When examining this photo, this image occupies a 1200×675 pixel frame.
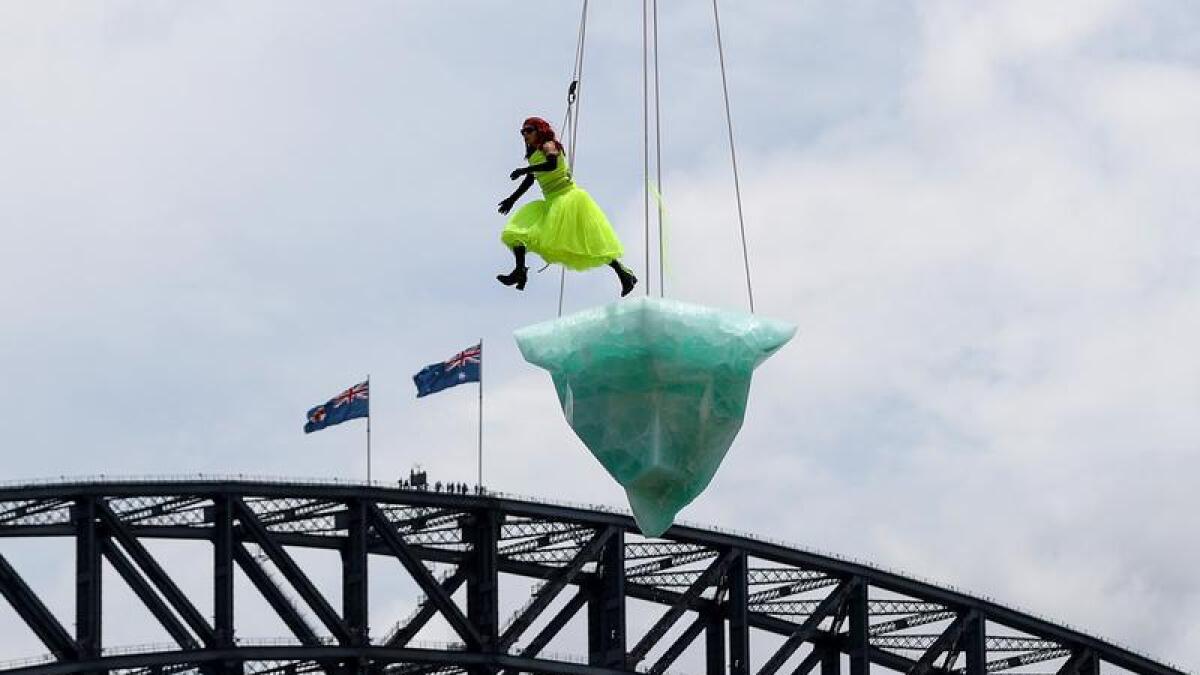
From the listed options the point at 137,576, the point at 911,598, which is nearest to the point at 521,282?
the point at 137,576

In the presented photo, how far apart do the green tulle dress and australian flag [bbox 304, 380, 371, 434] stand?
2555 inches

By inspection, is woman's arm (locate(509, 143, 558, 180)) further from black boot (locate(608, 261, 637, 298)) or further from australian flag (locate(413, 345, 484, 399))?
australian flag (locate(413, 345, 484, 399))

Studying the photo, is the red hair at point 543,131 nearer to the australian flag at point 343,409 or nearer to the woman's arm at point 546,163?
the woman's arm at point 546,163

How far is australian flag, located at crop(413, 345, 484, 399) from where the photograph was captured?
116m

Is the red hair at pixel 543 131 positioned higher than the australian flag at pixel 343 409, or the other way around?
the australian flag at pixel 343 409

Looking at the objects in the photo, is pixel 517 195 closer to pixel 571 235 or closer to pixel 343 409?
pixel 571 235

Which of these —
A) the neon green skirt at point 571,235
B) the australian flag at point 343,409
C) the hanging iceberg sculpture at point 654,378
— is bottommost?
the hanging iceberg sculpture at point 654,378

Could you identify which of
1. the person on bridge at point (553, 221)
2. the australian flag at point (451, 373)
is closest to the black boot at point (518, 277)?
the person on bridge at point (553, 221)

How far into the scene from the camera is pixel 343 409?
11600 centimetres

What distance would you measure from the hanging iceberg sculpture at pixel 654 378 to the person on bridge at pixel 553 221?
833mm

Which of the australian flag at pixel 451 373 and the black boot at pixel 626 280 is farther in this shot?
the australian flag at pixel 451 373

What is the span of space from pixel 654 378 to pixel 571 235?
7.62 feet

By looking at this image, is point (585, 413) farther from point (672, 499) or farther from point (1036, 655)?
point (1036, 655)

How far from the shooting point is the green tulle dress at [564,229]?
5072 cm
